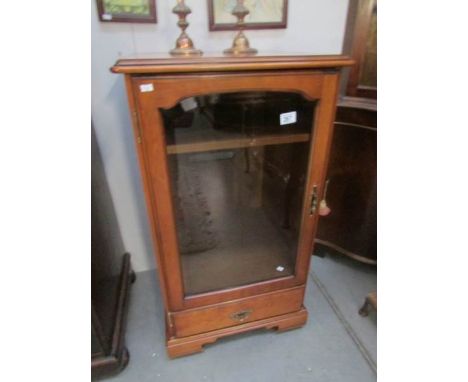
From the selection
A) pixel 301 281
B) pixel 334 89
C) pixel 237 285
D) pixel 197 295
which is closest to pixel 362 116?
pixel 334 89

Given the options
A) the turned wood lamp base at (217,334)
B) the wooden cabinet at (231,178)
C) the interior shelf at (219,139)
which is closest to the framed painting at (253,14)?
the wooden cabinet at (231,178)

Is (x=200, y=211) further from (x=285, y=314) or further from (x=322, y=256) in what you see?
(x=322, y=256)

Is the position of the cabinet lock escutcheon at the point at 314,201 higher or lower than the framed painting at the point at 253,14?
lower

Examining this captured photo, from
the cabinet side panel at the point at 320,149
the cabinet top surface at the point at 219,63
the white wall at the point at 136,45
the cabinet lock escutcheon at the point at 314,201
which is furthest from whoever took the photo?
the white wall at the point at 136,45

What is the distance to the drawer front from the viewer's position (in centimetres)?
103

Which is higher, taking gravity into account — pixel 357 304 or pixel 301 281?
pixel 301 281

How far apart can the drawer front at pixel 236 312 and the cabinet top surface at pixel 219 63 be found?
776 millimetres

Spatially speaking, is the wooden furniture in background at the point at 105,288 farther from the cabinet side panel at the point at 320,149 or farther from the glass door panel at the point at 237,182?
the cabinet side panel at the point at 320,149

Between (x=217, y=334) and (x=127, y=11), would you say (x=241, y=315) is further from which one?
(x=127, y=11)

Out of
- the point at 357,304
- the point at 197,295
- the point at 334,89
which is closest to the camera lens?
the point at 334,89

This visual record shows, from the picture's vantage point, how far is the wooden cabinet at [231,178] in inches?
26.9

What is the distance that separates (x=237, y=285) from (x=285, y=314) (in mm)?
266

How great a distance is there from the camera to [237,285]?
1.05 m

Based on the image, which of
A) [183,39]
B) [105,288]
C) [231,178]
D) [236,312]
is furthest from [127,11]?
[236,312]
